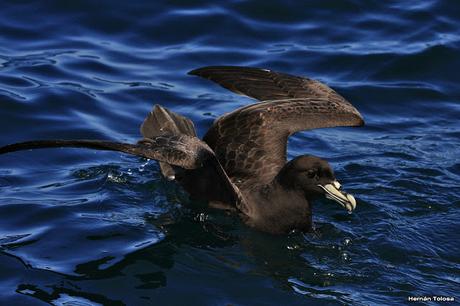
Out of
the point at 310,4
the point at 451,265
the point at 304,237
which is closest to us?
the point at 451,265

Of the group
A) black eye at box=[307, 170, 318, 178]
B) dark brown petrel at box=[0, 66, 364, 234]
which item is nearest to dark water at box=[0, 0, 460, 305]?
dark brown petrel at box=[0, 66, 364, 234]

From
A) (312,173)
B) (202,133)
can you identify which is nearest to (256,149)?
(312,173)

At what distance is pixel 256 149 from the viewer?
9.19 m

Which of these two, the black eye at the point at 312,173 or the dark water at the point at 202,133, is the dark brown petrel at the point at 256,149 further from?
the dark water at the point at 202,133

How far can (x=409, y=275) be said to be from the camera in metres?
7.58

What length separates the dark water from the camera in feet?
24.6

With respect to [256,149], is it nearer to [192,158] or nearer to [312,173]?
[312,173]

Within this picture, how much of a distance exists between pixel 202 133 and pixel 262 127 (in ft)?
5.41

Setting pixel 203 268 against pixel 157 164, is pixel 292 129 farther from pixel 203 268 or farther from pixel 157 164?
pixel 203 268

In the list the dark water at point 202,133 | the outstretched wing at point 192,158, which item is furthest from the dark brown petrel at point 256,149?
the dark water at point 202,133

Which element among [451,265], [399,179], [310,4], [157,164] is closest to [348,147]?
[399,179]

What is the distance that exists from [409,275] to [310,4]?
23.0ft

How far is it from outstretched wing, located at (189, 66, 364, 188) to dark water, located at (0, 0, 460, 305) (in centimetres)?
56

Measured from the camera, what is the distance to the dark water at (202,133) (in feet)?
24.6
